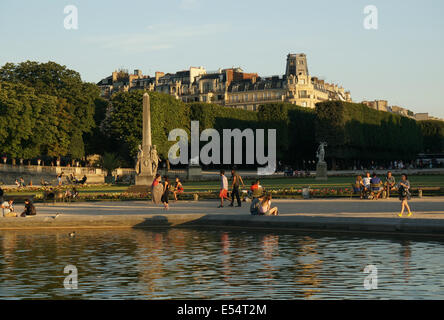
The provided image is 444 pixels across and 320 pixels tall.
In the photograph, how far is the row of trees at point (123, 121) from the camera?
79500 millimetres

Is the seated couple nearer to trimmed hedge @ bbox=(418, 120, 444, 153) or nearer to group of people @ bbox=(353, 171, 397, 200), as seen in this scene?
group of people @ bbox=(353, 171, 397, 200)

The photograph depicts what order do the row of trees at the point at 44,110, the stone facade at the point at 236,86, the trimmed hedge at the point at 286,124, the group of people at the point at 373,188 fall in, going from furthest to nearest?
the stone facade at the point at 236,86
the trimmed hedge at the point at 286,124
the row of trees at the point at 44,110
the group of people at the point at 373,188

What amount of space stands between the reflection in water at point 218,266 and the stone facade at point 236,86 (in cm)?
14594

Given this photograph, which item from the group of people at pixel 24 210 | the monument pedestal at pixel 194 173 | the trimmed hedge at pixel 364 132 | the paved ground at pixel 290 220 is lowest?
the paved ground at pixel 290 220

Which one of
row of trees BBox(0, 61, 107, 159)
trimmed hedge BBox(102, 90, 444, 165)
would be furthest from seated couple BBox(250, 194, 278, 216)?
trimmed hedge BBox(102, 90, 444, 165)

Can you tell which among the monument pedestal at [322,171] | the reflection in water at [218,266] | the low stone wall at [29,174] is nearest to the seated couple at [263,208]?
the reflection in water at [218,266]

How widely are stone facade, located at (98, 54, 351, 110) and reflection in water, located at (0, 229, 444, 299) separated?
146 metres

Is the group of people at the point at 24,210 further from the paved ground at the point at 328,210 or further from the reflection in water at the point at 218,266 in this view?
the reflection in water at the point at 218,266

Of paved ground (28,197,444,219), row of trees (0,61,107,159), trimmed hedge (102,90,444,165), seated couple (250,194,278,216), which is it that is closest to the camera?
seated couple (250,194,278,216)

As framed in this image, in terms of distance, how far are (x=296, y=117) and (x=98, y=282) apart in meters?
98.3

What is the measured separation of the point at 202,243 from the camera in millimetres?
19281

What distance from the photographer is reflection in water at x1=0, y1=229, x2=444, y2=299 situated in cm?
1209

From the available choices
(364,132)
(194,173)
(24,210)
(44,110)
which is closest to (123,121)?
(44,110)

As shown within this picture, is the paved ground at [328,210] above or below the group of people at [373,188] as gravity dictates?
below
